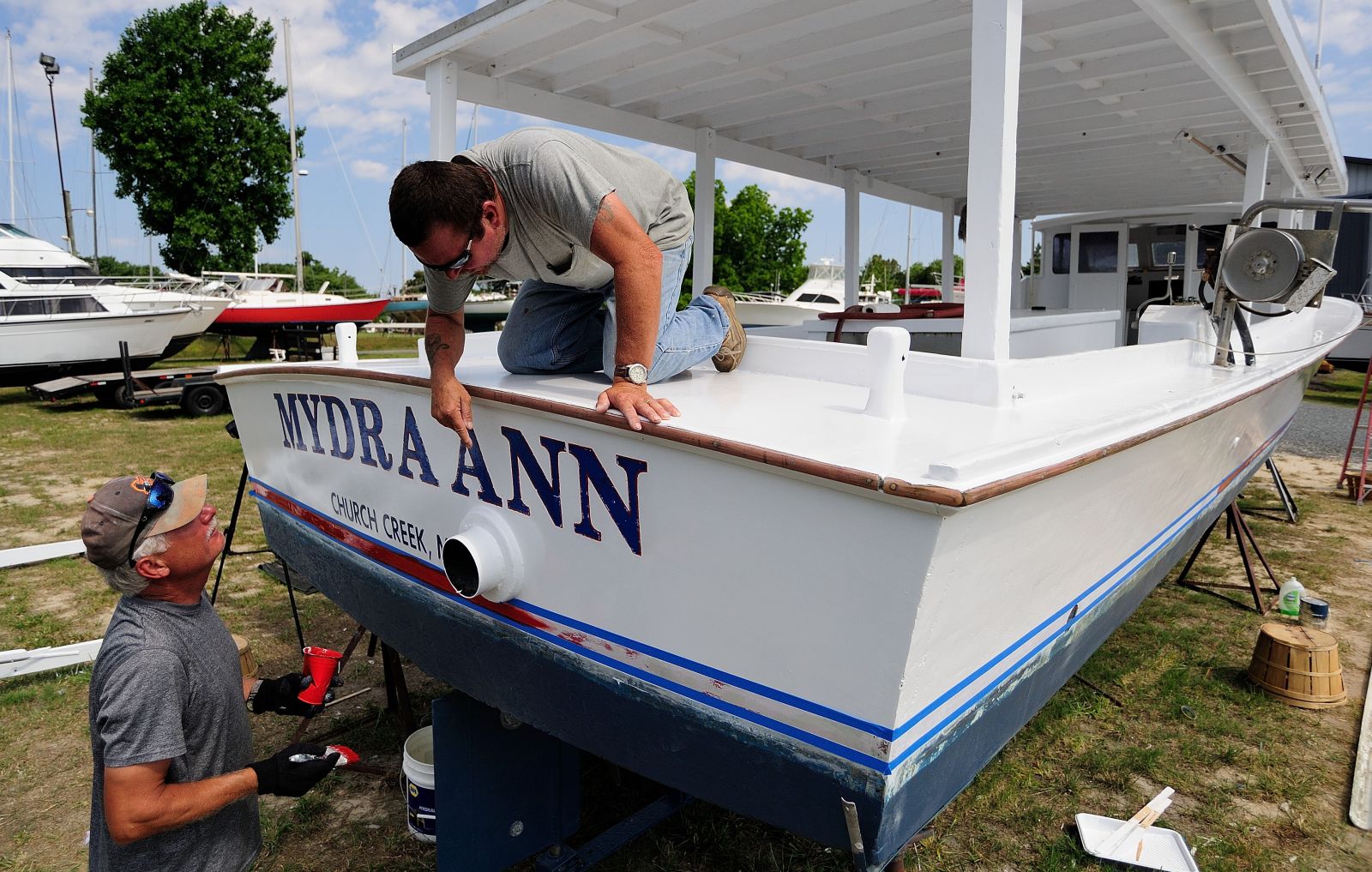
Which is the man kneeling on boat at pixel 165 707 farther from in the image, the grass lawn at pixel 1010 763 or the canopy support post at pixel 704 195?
the canopy support post at pixel 704 195

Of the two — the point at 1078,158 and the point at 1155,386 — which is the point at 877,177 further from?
the point at 1155,386

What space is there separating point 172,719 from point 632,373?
1.25 metres

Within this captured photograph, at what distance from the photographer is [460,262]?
206cm

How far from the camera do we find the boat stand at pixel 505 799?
8.09ft

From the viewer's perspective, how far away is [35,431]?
10953mm

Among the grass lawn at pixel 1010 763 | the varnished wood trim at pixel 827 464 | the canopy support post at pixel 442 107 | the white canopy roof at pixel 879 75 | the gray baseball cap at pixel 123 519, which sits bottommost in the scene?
the grass lawn at pixel 1010 763

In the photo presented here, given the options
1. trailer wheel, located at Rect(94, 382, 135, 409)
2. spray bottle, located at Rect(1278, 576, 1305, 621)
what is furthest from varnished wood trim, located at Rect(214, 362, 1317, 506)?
trailer wheel, located at Rect(94, 382, 135, 409)

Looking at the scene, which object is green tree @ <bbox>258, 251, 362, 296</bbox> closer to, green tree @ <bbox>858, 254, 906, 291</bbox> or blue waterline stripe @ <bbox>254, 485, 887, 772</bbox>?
green tree @ <bbox>858, 254, 906, 291</bbox>

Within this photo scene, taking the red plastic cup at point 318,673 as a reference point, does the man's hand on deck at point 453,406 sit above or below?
above

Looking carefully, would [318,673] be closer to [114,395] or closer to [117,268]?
[114,395]

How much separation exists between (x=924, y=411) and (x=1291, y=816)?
225 cm

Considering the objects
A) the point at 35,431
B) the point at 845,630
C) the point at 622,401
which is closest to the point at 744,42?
the point at 622,401

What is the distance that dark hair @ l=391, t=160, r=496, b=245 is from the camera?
1889mm

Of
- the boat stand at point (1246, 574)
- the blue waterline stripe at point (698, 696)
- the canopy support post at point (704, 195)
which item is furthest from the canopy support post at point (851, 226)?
the blue waterline stripe at point (698, 696)
